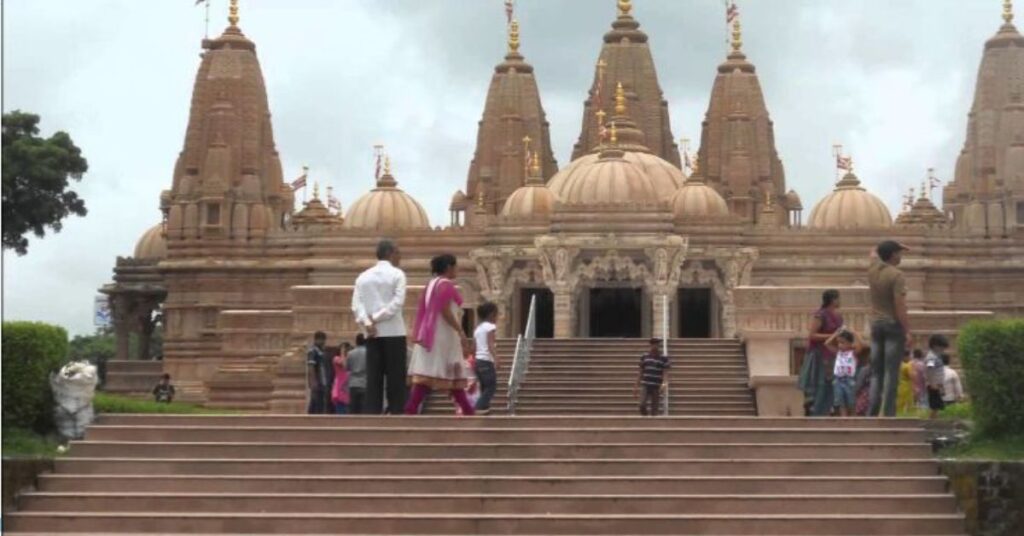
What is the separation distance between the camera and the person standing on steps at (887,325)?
48.3ft

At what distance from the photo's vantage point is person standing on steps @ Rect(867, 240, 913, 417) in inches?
580

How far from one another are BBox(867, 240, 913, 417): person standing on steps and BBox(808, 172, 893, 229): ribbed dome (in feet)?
115

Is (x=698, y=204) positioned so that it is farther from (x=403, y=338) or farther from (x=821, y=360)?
(x=403, y=338)

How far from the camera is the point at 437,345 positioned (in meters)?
14.9

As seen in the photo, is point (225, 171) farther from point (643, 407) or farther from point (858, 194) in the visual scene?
point (643, 407)

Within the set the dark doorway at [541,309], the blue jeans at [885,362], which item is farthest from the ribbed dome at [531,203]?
the blue jeans at [885,362]

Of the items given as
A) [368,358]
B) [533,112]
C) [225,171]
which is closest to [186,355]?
[225,171]

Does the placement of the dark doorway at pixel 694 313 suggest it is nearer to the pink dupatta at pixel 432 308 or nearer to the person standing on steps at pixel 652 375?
the person standing on steps at pixel 652 375

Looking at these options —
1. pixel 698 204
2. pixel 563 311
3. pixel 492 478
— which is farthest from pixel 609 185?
pixel 492 478

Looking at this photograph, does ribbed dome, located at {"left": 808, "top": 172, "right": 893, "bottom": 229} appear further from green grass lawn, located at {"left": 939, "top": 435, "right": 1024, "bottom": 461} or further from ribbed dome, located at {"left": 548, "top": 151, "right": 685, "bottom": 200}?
green grass lawn, located at {"left": 939, "top": 435, "right": 1024, "bottom": 461}

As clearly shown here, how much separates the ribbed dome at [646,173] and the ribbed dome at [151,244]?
18.1m

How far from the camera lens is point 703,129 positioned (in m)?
61.1

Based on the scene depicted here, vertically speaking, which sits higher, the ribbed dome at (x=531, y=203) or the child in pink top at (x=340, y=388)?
the ribbed dome at (x=531, y=203)

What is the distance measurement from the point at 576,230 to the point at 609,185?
2.18 m
